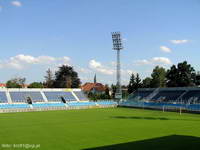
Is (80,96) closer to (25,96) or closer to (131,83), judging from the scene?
(25,96)

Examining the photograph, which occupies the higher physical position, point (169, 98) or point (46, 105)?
point (169, 98)

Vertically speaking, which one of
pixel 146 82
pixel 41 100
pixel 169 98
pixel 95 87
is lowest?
pixel 41 100

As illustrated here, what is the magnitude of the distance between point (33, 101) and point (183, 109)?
27.4 meters

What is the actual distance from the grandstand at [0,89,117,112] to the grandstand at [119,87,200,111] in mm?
6718

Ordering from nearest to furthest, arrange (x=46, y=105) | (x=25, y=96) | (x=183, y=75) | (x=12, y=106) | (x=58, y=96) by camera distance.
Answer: (x=12, y=106) < (x=46, y=105) < (x=25, y=96) < (x=58, y=96) < (x=183, y=75)

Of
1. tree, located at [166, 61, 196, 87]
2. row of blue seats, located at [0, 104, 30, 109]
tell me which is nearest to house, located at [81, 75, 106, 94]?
tree, located at [166, 61, 196, 87]

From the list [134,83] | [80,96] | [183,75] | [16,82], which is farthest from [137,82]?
[16,82]

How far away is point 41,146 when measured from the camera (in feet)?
42.7

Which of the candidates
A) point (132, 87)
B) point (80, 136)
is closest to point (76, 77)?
point (132, 87)

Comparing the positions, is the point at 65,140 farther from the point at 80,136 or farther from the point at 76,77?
the point at 76,77

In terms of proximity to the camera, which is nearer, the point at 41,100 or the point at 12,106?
the point at 12,106

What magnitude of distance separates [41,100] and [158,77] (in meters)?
35.9

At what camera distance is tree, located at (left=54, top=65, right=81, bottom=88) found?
79375 millimetres

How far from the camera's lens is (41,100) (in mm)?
47438
